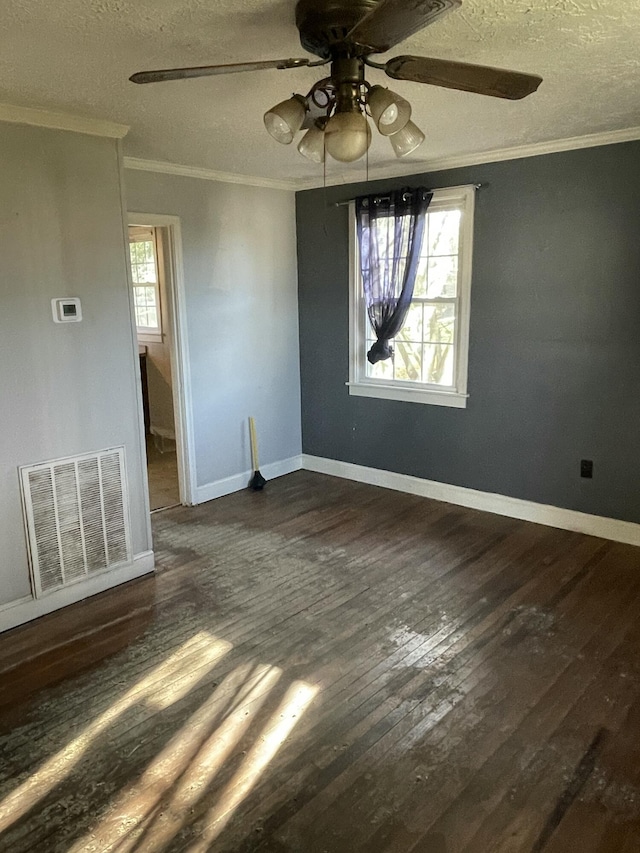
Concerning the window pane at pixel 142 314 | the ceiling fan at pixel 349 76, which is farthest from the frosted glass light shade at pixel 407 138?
the window pane at pixel 142 314

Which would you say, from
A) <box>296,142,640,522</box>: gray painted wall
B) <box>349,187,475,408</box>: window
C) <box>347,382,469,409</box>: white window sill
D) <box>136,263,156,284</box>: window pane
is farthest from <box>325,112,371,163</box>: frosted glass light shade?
<box>136,263,156,284</box>: window pane

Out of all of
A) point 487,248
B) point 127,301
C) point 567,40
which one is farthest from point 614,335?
point 127,301

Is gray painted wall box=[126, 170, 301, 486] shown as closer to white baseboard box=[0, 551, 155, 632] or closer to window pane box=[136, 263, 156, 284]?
white baseboard box=[0, 551, 155, 632]

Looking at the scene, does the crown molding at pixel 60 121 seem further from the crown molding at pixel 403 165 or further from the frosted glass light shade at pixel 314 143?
the frosted glass light shade at pixel 314 143

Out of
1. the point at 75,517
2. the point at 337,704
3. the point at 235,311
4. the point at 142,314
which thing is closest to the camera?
the point at 337,704

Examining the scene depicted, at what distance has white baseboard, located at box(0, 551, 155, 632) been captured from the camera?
3057 mm

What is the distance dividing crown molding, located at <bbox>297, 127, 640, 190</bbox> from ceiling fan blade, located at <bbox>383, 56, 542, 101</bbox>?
6.57ft

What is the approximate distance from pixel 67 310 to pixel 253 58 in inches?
59.9

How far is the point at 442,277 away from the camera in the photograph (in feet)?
14.6

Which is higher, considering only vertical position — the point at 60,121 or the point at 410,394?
the point at 60,121

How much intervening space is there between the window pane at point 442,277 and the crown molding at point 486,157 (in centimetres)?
61

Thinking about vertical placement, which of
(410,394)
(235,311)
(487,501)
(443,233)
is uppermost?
(443,233)

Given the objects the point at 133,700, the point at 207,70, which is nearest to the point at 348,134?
the point at 207,70

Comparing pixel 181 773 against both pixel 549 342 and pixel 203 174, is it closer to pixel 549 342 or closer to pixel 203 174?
pixel 549 342
